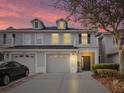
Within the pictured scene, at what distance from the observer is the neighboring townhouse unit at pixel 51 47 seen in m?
35.7

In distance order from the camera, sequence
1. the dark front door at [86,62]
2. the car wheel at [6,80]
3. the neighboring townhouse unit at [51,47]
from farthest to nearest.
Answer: the dark front door at [86,62]
the neighboring townhouse unit at [51,47]
the car wheel at [6,80]

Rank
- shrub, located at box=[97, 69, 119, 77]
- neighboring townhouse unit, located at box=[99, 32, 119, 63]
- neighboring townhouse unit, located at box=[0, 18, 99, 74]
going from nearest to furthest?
shrub, located at box=[97, 69, 119, 77] → neighboring townhouse unit, located at box=[0, 18, 99, 74] → neighboring townhouse unit, located at box=[99, 32, 119, 63]

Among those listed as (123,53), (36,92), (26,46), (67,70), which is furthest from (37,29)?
(36,92)

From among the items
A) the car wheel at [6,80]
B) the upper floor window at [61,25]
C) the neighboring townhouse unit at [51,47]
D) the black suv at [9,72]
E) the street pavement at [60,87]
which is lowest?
the street pavement at [60,87]

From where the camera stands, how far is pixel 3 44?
1526 inches

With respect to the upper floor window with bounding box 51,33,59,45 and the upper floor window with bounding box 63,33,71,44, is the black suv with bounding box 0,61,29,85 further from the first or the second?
the upper floor window with bounding box 63,33,71,44

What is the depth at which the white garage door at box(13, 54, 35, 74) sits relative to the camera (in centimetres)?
3612

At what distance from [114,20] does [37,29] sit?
1954 cm

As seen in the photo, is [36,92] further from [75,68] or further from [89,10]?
[75,68]

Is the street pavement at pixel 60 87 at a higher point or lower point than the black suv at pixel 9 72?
lower

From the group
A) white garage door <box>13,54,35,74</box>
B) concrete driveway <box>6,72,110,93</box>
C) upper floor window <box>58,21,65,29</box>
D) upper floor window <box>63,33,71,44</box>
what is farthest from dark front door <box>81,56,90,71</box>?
concrete driveway <box>6,72,110,93</box>

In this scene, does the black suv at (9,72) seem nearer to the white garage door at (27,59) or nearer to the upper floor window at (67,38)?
the white garage door at (27,59)

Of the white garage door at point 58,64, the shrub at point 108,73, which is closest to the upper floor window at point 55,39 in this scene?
the white garage door at point 58,64

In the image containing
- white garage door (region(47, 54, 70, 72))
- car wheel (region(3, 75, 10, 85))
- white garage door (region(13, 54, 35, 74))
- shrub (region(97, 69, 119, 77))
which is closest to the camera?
car wheel (region(3, 75, 10, 85))
